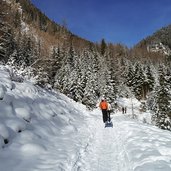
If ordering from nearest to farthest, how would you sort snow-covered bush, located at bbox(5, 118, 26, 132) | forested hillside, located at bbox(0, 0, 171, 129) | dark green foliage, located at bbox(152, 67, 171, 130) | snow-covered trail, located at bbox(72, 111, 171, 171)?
snow-covered trail, located at bbox(72, 111, 171, 171) < snow-covered bush, located at bbox(5, 118, 26, 132) < forested hillside, located at bbox(0, 0, 171, 129) < dark green foliage, located at bbox(152, 67, 171, 130)

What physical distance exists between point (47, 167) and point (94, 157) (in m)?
1.97

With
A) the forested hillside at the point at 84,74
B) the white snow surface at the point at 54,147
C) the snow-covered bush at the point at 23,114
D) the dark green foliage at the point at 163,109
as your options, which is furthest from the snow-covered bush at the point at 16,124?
the dark green foliage at the point at 163,109

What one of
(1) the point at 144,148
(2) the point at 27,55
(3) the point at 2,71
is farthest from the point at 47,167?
(2) the point at 27,55

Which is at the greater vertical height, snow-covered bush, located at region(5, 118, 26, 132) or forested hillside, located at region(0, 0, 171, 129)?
forested hillside, located at region(0, 0, 171, 129)

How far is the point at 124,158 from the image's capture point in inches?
334

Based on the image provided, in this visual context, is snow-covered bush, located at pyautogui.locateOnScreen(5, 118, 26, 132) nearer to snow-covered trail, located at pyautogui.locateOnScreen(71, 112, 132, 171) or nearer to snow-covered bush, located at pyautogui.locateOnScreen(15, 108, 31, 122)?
snow-covered bush, located at pyautogui.locateOnScreen(15, 108, 31, 122)

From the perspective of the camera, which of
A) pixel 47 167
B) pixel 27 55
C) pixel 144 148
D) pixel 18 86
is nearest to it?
pixel 47 167

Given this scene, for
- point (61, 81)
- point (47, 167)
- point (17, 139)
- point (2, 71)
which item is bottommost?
point (47, 167)

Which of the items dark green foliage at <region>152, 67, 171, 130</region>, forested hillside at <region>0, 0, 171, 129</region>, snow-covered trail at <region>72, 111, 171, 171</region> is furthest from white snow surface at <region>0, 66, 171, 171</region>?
dark green foliage at <region>152, 67, 171, 130</region>

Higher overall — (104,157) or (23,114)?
(23,114)

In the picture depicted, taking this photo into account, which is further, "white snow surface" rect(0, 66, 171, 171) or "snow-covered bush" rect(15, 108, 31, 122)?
"snow-covered bush" rect(15, 108, 31, 122)

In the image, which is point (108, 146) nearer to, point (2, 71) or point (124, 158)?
point (124, 158)

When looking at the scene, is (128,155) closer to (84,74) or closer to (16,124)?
(16,124)

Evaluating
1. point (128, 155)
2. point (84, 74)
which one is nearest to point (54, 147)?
point (128, 155)
